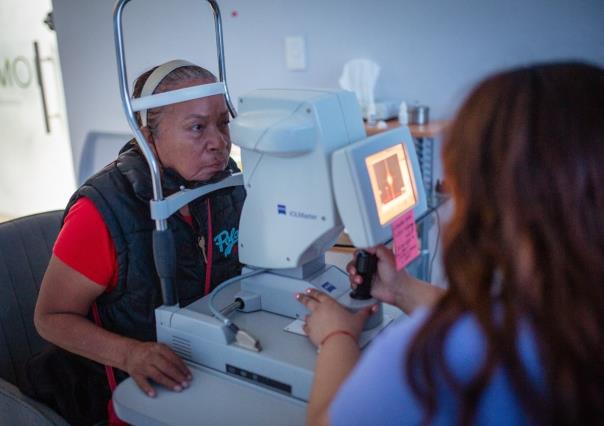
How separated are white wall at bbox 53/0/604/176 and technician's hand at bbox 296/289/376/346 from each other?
36.5 inches

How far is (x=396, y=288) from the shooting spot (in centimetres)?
98

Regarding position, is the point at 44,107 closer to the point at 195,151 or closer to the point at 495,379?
the point at 195,151

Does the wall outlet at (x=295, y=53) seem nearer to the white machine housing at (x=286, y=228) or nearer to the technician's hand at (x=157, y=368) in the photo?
the white machine housing at (x=286, y=228)

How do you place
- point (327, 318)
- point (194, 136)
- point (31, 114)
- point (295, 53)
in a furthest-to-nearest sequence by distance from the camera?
1. point (31, 114)
2. point (295, 53)
3. point (194, 136)
4. point (327, 318)

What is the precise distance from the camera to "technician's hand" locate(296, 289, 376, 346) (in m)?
0.84

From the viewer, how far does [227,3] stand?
99.8 inches

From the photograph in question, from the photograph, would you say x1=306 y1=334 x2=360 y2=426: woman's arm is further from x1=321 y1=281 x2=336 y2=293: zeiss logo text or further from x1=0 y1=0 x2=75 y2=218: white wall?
x1=0 y1=0 x2=75 y2=218: white wall

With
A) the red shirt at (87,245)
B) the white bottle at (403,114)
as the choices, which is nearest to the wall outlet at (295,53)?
the white bottle at (403,114)

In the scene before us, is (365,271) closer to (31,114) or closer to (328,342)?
(328,342)

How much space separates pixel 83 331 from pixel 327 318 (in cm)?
51

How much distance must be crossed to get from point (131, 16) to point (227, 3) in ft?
2.16

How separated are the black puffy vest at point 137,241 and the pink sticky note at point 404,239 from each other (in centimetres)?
42

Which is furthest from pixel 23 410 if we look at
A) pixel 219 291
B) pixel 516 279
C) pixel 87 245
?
pixel 516 279

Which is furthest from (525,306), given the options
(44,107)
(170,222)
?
(44,107)
